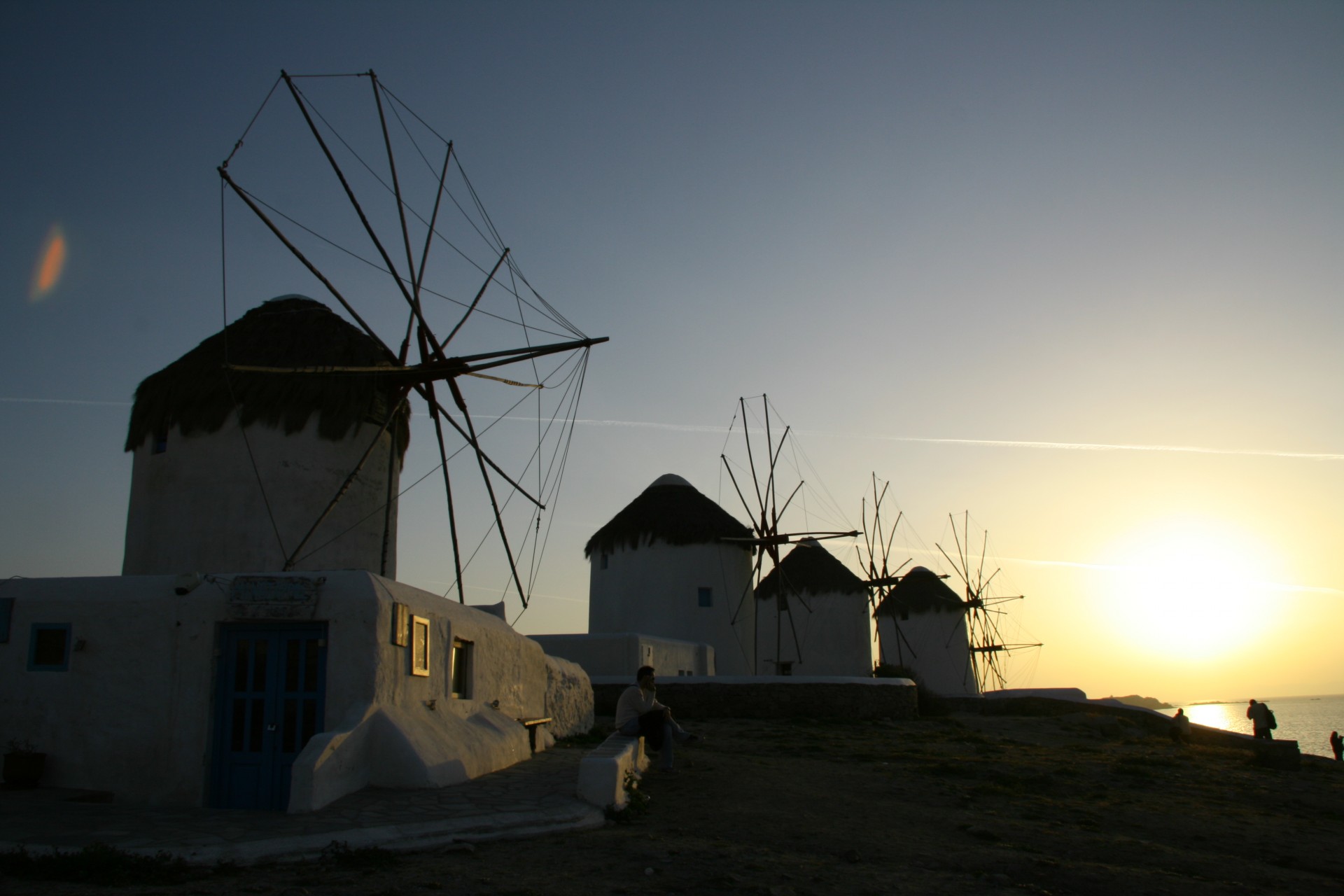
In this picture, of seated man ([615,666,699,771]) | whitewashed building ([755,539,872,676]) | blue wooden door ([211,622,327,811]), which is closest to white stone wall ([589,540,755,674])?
whitewashed building ([755,539,872,676])

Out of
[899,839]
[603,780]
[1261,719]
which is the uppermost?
[603,780]

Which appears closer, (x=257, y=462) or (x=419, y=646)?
(x=419, y=646)

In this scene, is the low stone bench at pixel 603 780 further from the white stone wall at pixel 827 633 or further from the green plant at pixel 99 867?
the white stone wall at pixel 827 633

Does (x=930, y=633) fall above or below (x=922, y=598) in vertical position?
below

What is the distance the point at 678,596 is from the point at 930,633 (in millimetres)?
14175

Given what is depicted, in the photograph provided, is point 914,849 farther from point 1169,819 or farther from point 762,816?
point 1169,819

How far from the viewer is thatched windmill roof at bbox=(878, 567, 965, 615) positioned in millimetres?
34750

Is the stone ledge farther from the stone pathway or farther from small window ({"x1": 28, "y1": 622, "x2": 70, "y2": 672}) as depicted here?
small window ({"x1": 28, "y1": 622, "x2": 70, "y2": 672})

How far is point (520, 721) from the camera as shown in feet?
35.4

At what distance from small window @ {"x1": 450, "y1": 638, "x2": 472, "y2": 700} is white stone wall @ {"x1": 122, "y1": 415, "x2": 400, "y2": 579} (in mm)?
2549

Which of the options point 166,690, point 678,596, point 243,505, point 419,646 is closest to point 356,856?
point 419,646

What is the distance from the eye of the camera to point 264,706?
302 inches

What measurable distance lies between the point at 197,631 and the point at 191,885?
11.6 feet

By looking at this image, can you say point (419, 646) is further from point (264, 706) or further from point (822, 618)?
point (822, 618)
